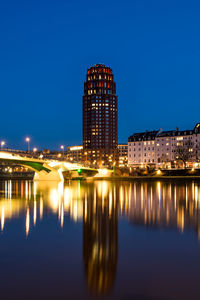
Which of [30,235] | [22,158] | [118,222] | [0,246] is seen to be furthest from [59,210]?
[22,158]

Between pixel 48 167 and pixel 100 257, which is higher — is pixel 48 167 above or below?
above

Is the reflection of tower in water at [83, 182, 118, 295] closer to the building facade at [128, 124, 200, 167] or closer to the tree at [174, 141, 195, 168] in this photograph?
the tree at [174, 141, 195, 168]

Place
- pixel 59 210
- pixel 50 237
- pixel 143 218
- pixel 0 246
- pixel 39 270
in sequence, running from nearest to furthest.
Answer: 1. pixel 39 270
2. pixel 0 246
3. pixel 50 237
4. pixel 143 218
5. pixel 59 210

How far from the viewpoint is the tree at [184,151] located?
13125 centimetres

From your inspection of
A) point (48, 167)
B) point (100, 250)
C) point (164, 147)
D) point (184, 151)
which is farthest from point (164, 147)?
point (100, 250)

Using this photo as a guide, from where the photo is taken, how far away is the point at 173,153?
484ft

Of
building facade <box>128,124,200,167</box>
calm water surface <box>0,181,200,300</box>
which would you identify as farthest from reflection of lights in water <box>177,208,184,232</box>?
building facade <box>128,124,200,167</box>

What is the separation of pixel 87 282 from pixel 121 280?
46.9 inches

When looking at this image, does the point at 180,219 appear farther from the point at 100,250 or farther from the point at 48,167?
the point at 48,167

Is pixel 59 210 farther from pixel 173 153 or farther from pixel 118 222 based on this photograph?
pixel 173 153

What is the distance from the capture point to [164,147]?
149 metres

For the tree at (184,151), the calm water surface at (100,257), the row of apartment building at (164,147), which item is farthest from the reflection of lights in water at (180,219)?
the row of apartment building at (164,147)

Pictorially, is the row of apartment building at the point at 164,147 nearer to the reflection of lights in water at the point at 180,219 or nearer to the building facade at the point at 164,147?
the building facade at the point at 164,147

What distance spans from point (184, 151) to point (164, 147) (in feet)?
48.4
